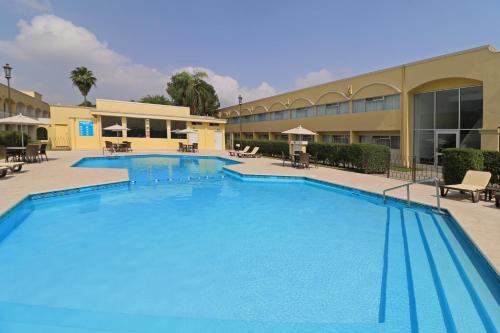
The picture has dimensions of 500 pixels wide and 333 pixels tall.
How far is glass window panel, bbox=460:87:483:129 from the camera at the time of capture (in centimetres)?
1552

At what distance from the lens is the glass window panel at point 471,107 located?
50.9 feet

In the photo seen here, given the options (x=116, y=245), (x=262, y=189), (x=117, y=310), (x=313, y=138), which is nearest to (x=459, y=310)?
(x=117, y=310)

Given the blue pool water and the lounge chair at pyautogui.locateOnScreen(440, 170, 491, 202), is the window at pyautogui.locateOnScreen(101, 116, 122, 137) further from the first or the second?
the lounge chair at pyautogui.locateOnScreen(440, 170, 491, 202)

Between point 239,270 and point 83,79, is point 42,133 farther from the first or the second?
point 239,270

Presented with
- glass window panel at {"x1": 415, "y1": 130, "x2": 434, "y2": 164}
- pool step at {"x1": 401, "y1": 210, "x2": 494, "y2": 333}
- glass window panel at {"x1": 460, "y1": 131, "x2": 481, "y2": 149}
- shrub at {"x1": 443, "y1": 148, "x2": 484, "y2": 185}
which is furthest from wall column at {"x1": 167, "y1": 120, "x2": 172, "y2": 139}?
pool step at {"x1": 401, "y1": 210, "x2": 494, "y2": 333}

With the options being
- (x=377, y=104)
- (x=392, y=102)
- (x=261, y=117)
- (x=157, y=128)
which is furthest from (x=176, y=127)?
(x=392, y=102)

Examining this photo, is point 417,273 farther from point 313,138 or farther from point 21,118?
point 313,138

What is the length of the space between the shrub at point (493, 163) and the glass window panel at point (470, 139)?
6.60 meters

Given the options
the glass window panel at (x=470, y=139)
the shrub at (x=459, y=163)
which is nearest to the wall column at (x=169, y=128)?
the glass window panel at (x=470, y=139)

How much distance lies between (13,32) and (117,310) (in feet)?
76.9

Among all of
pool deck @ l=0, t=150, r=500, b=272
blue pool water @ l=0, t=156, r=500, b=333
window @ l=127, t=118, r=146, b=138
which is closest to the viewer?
blue pool water @ l=0, t=156, r=500, b=333

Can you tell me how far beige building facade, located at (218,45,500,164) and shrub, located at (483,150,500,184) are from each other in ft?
17.8

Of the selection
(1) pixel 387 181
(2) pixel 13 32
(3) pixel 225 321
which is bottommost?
(3) pixel 225 321

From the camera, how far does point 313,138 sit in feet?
96.9
